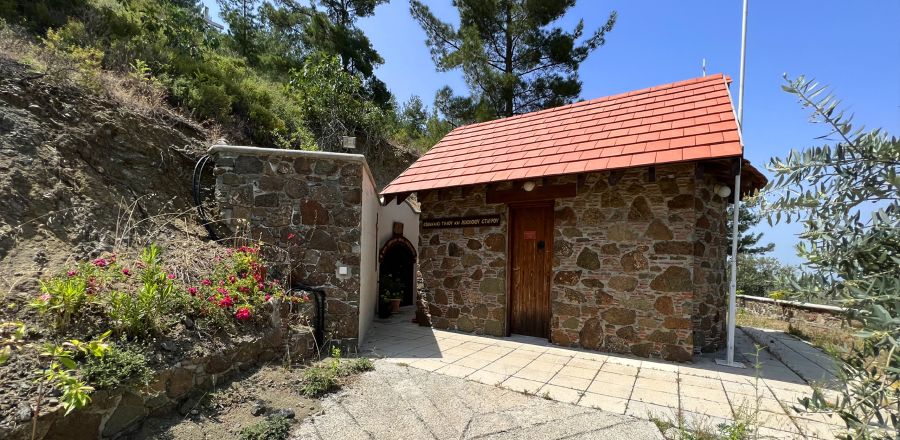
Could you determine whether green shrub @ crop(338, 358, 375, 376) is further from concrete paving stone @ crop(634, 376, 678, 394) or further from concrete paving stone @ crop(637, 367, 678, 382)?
concrete paving stone @ crop(637, 367, 678, 382)

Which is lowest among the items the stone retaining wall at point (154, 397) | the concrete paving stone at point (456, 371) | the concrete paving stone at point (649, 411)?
the concrete paving stone at point (456, 371)

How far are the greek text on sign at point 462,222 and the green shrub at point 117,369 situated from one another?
488cm

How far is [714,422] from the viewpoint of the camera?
3.32 meters

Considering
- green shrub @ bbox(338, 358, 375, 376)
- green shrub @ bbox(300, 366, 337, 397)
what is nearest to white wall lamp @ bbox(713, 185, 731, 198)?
green shrub @ bbox(338, 358, 375, 376)

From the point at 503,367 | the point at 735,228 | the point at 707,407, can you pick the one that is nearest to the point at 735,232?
the point at 735,228

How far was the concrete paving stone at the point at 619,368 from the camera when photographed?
4723 millimetres

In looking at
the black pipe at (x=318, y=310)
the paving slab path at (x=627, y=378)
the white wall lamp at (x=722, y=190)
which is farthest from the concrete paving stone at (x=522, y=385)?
the white wall lamp at (x=722, y=190)

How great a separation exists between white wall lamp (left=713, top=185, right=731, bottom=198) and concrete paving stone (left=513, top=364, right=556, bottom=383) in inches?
140

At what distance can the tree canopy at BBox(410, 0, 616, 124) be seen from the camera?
13.7 metres

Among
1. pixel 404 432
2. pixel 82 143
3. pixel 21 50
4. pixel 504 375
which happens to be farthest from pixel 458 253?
pixel 21 50

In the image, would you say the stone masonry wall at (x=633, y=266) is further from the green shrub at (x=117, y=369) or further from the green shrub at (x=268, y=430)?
the green shrub at (x=117, y=369)

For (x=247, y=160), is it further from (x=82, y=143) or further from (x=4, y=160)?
(x=4, y=160)

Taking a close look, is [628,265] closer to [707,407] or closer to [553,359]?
[553,359]

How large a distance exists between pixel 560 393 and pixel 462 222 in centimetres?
361
